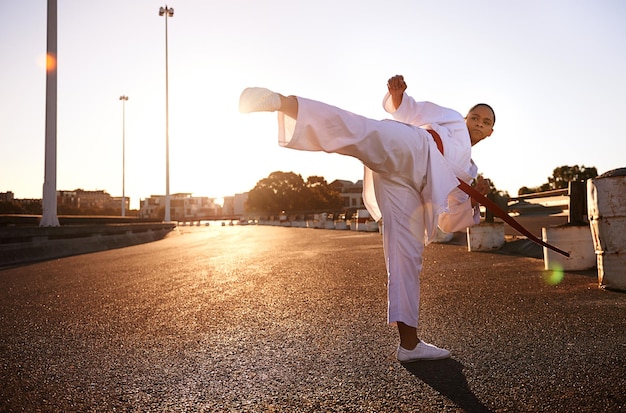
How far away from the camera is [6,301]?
632cm

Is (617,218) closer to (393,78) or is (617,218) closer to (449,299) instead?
(449,299)

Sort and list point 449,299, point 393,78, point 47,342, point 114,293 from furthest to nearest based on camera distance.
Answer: point 114,293 < point 449,299 < point 47,342 < point 393,78

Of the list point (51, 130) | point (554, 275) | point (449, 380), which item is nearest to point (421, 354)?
point (449, 380)

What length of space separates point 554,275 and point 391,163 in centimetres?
492

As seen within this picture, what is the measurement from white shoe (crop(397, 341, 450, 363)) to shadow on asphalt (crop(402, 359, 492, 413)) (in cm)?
3

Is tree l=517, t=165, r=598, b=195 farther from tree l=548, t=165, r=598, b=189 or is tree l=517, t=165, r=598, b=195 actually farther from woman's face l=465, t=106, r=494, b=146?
woman's face l=465, t=106, r=494, b=146

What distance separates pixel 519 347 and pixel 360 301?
2337 millimetres

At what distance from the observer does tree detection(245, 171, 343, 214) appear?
10662 cm

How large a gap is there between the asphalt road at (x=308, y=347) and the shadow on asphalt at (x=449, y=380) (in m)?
0.01

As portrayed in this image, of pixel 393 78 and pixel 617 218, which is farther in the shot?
pixel 617 218

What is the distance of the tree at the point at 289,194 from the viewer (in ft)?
350

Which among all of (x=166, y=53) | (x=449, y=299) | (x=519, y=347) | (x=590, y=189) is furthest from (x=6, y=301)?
(x=166, y=53)

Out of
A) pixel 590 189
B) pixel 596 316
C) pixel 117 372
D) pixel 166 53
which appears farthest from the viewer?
pixel 166 53

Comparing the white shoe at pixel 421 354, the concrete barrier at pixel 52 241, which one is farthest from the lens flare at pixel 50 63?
the white shoe at pixel 421 354
